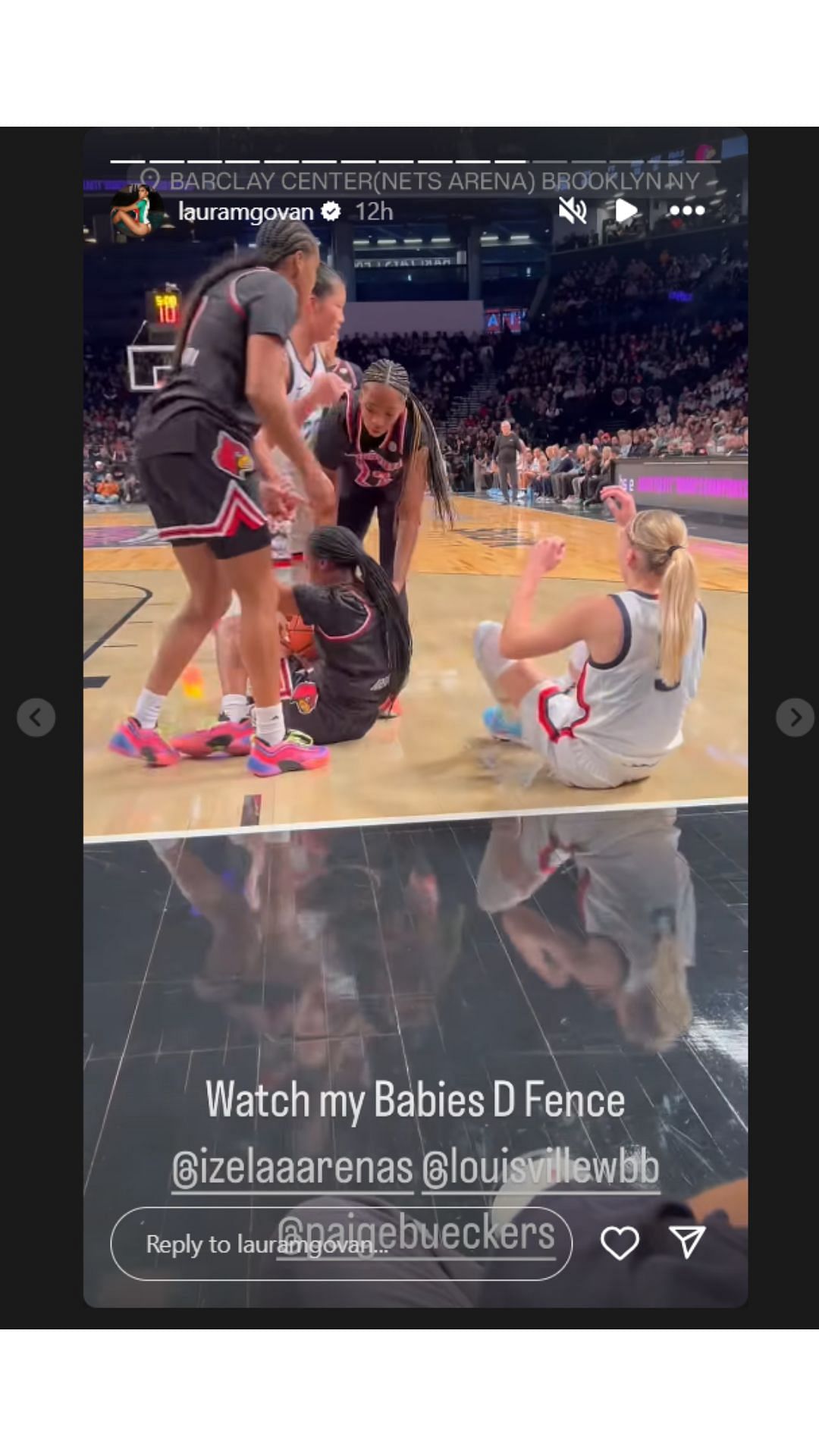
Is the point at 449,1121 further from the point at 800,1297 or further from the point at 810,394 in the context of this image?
the point at 810,394

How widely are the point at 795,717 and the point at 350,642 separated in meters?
0.76

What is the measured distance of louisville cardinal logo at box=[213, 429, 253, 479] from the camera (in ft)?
7.06

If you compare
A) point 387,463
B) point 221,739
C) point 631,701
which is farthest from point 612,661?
point 221,739

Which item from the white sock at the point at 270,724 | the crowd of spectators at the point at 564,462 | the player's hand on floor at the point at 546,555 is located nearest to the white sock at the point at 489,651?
the player's hand on floor at the point at 546,555

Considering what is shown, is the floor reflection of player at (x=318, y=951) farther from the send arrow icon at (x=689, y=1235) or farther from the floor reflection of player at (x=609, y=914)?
the send arrow icon at (x=689, y=1235)

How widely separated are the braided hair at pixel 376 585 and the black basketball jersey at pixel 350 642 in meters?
0.01

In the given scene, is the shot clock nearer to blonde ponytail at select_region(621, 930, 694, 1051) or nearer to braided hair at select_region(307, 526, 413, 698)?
braided hair at select_region(307, 526, 413, 698)

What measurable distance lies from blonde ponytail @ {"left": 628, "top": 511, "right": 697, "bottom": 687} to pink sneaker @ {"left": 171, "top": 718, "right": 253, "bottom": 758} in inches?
27.6

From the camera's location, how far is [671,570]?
7.06 ft

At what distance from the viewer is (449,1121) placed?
1964 millimetres

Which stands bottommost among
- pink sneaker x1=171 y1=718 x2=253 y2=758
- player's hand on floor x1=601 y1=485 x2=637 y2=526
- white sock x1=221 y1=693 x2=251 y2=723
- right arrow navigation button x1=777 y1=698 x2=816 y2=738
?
pink sneaker x1=171 y1=718 x2=253 y2=758

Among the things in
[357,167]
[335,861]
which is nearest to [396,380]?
[357,167]

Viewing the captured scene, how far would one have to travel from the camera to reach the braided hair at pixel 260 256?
6.53 feet

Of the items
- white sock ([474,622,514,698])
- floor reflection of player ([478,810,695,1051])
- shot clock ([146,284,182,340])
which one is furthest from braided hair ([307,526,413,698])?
shot clock ([146,284,182,340])
